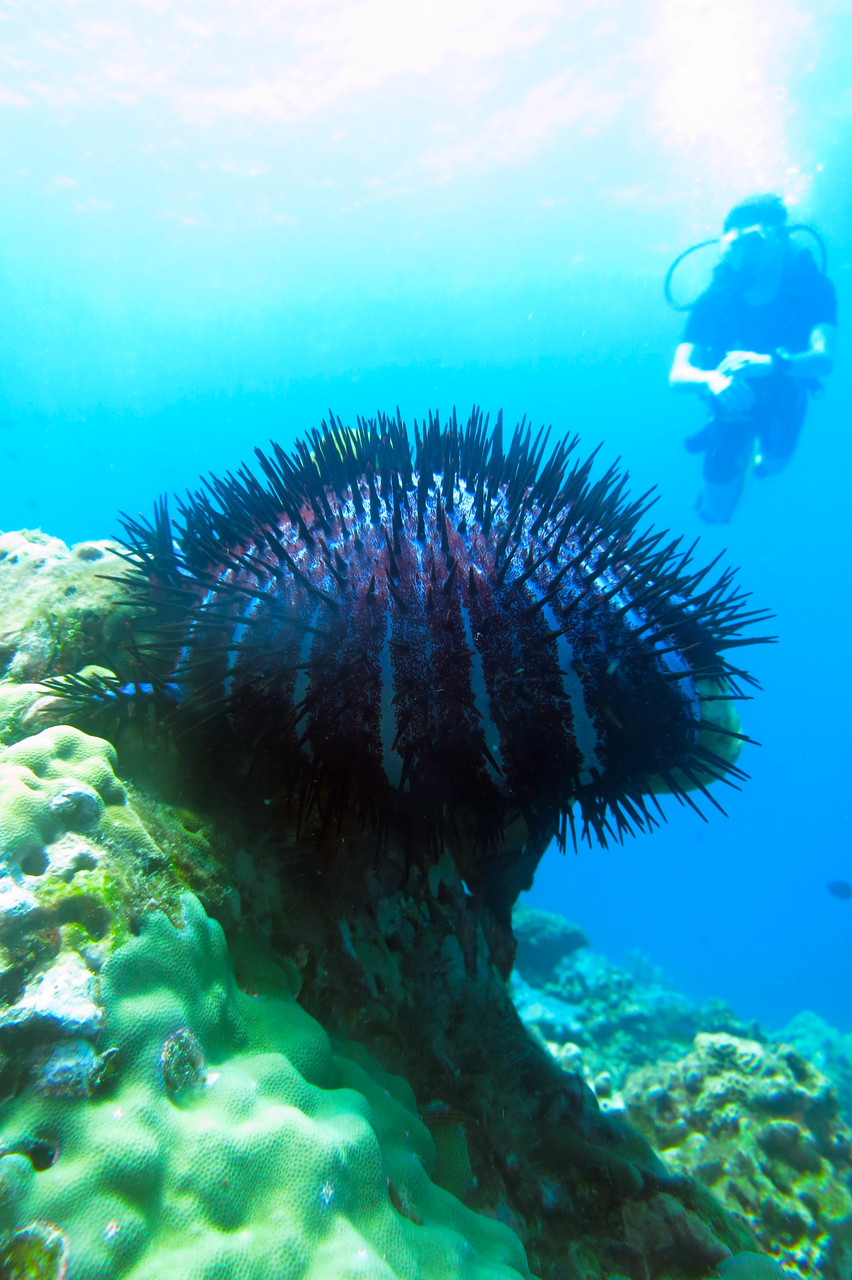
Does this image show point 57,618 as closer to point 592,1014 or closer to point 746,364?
point 592,1014

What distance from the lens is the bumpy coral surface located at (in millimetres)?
4305

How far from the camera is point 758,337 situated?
1540 centimetres

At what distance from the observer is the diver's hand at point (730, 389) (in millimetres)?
13523

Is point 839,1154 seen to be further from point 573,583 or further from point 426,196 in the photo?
point 426,196

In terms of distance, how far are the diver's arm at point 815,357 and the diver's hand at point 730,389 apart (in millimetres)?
1418

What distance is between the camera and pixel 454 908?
3.10 meters

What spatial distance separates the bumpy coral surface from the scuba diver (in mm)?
13130

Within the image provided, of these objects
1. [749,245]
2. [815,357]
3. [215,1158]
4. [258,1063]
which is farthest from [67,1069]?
[749,245]

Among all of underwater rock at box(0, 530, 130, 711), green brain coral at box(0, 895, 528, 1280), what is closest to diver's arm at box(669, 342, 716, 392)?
underwater rock at box(0, 530, 130, 711)

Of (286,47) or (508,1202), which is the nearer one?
(508,1202)

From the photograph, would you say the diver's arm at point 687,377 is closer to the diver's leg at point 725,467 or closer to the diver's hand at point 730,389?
the diver's hand at point 730,389

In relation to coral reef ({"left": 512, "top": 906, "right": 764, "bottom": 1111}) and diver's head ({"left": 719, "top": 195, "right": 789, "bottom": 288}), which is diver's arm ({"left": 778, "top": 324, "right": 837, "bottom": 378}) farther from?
coral reef ({"left": 512, "top": 906, "right": 764, "bottom": 1111})

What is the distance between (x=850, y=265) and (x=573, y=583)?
42855mm

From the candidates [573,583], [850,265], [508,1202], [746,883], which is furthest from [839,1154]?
[746,883]
